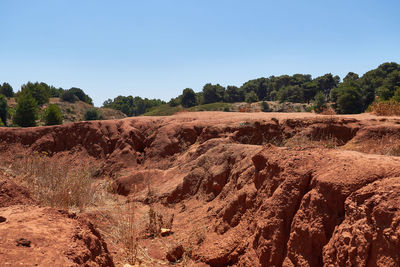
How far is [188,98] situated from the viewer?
4469 cm

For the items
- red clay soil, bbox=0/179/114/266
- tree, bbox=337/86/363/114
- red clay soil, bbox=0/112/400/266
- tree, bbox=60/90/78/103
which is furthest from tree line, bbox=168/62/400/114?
red clay soil, bbox=0/179/114/266

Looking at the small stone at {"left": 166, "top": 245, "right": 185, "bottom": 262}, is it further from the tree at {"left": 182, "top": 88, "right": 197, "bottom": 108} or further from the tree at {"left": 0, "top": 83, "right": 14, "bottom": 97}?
the tree at {"left": 0, "top": 83, "right": 14, "bottom": 97}

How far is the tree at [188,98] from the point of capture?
4447 cm

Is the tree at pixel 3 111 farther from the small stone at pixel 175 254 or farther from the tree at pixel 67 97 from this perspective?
the small stone at pixel 175 254

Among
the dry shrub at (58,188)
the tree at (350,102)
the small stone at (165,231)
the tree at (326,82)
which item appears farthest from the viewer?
the tree at (326,82)

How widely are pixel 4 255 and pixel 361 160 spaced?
3.50 meters

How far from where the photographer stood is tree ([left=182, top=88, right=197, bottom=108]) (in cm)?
4447

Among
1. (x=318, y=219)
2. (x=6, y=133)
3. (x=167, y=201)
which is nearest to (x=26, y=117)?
(x=6, y=133)

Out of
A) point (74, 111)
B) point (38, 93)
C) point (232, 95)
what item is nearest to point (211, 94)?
point (232, 95)

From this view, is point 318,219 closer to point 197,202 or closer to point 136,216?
point 197,202

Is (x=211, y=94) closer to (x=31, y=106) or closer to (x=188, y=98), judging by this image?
(x=188, y=98)

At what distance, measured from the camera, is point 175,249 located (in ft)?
15.5

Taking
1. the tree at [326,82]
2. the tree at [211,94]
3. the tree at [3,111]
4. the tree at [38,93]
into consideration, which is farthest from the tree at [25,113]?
the tree at [326,82]

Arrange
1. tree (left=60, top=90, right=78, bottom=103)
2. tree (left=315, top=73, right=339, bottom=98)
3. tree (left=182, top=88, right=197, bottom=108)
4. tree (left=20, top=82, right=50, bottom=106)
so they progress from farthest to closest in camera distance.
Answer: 1. tree (left=60, top=90, right=78, bottom=103)
2. tree (left=315, top=73, right=339, bottom=98)
3. tree (left=182, top=88, right=197, bottom=108)
4. tree (left=20, top=82, right=50, bottom=106)
